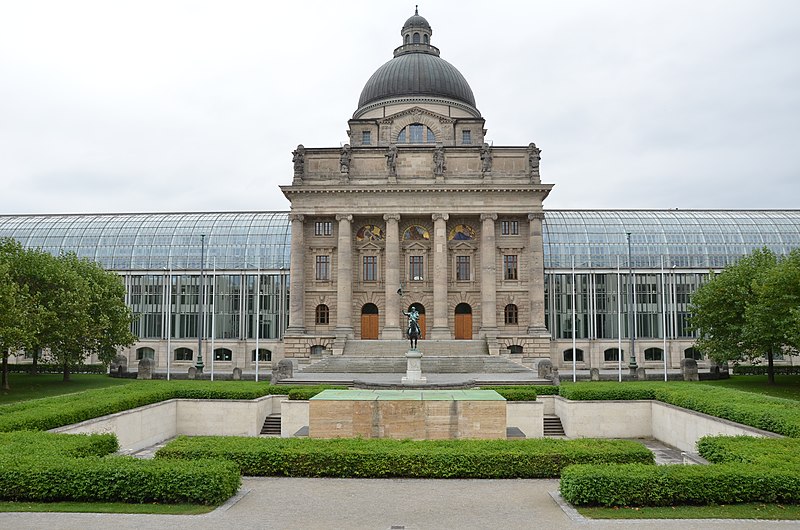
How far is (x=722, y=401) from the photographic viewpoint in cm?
3031

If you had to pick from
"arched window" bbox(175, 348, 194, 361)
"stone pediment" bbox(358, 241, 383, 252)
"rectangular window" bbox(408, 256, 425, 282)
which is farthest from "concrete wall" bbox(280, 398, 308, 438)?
"arched window" bbox(175, 348, 194, 361)

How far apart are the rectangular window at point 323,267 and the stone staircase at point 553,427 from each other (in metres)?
34.4

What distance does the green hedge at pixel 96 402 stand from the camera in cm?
2578

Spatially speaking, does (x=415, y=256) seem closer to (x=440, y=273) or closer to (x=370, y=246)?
(x=440, y=273)

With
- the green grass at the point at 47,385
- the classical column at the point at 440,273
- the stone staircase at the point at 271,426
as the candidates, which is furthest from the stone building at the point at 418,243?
the stone staircase at the point at 271,426

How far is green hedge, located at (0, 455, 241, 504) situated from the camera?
1714cm

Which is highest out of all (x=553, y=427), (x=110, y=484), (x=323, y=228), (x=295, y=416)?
(x=323, y=228)

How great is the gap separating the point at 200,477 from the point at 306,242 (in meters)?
51.2

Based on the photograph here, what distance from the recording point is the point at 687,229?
79000 mm

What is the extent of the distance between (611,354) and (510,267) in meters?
17.3

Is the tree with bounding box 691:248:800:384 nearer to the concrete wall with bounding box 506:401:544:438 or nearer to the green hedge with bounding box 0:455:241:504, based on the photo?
the concrete wall with bounding box 506:401:544:438

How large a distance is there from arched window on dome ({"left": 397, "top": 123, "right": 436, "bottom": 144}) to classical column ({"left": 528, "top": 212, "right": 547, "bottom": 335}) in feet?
48.9

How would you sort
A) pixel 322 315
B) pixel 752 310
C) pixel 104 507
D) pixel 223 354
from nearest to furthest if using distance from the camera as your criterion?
pixel 104 507, pixel 752 310, pixel 322 315, pixel 223 354

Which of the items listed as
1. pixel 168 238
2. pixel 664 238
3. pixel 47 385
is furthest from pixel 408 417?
pixel 168 238
